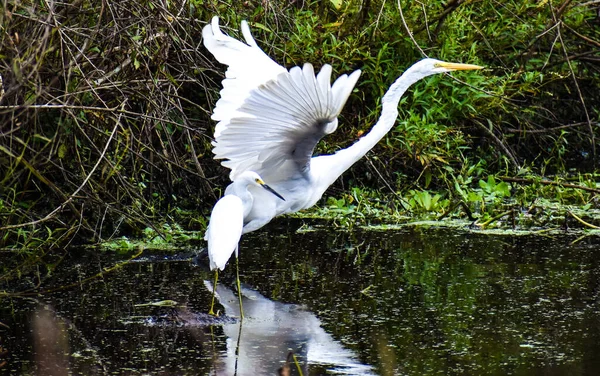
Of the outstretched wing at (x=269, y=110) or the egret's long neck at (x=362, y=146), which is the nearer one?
the outstretched wing at (x=269, y=110)

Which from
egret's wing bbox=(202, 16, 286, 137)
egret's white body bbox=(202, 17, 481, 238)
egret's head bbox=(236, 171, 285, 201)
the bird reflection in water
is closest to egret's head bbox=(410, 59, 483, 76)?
egret's white body bbox=(202, 17, 481, 238)

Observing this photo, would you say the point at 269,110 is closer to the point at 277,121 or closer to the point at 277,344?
the point at 277,121

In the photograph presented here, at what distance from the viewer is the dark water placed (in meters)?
2.91

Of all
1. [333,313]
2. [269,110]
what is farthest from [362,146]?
[333,313]

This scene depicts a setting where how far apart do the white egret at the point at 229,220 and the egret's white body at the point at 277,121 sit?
3 centimetres

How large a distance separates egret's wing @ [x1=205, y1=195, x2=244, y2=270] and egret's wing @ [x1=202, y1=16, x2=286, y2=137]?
0.47 metres

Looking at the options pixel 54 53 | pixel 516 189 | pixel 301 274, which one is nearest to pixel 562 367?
pixel 301 274

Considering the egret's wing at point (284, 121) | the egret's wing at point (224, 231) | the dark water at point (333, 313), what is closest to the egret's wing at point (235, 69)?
the egret's wing at point (284, 121)

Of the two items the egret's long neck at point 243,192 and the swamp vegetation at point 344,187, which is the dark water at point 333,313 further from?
the egret's long neck at point 243,192

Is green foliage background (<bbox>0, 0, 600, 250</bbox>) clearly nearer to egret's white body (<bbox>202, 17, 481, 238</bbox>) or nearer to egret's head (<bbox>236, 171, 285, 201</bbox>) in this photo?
egret's white body (<bbox>202, 17, 481, 238</bbox>)

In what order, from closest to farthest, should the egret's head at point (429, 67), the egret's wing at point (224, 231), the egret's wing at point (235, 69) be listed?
1. the egret's wing at point (224, 231)
2. the egret's wing at point (235, 69)
3. the egret's head at point (429, 67)

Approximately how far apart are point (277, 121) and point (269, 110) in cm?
8

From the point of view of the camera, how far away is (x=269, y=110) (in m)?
3.74

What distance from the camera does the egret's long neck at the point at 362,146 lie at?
4.58 meters
